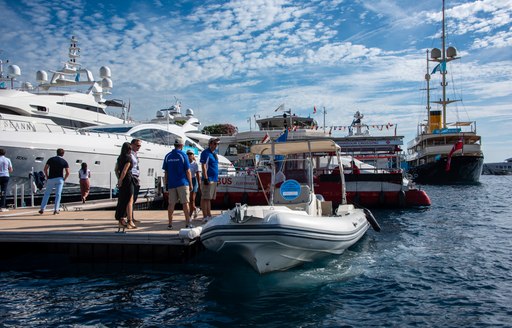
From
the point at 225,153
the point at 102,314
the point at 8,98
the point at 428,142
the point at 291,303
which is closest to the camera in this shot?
the point at 102,314

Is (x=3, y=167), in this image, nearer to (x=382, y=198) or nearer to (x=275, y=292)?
(x=275, y=292)

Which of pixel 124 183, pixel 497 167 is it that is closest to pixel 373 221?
pixel 124 183

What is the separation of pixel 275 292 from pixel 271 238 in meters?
0.87

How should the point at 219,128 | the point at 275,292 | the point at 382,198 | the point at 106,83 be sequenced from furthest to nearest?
the point at 219,128 → the point at 106,83 → the point at 382,198 → the point at 275,292

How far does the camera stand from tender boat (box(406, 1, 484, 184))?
45031 millimetres

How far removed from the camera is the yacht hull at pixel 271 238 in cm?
664

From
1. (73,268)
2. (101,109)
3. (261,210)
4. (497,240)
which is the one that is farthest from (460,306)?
(101,109)

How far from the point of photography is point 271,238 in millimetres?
6621

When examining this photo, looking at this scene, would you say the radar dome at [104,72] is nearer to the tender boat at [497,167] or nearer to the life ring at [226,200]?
the life ring at [226,200]

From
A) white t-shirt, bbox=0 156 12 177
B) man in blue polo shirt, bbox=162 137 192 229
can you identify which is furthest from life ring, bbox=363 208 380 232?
white t-shirt, bbox=0 156 12 177

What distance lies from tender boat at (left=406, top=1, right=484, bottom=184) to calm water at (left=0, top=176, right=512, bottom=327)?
3460 cm

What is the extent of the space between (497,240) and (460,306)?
6107mm

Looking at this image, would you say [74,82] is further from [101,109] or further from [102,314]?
[102,314]

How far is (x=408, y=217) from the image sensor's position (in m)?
16.0
